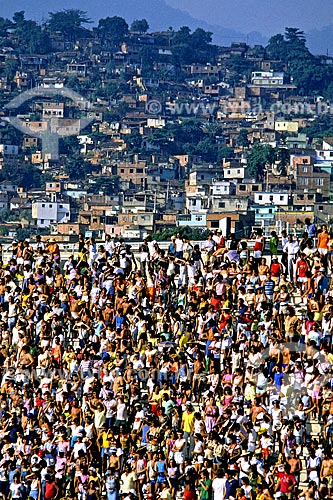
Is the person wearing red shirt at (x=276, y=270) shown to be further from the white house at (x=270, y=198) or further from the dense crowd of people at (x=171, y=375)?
the white house at (x=270, y=198)

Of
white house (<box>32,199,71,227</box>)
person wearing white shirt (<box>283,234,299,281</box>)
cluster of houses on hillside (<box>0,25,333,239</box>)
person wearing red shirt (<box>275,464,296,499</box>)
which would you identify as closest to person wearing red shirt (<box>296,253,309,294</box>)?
person wearing white shirt (<box>283,234,299,281</box>)

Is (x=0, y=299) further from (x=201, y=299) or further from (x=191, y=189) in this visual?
(x=191, y=189)

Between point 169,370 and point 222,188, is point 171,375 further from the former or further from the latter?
point 222,188

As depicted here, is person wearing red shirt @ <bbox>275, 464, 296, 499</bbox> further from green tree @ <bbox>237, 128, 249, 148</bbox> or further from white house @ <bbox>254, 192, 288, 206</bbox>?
green tree @ <bbox>237, 128, 249, 148</bbox>

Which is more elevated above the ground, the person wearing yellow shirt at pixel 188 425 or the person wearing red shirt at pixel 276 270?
the person wearing red shirt at pixel 276 270

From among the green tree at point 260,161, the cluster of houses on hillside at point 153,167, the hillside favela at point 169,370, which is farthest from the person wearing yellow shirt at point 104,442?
the green tree at point 260,161

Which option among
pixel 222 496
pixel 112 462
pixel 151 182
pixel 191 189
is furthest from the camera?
pixel 151 182

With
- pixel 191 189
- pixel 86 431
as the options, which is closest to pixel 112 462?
pixel 86 431
